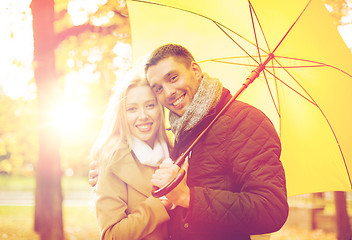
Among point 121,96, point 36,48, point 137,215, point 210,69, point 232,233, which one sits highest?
point 36,48

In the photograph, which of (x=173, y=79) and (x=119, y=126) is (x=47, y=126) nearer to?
(x=119, y=126)

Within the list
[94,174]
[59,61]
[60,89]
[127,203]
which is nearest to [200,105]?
[127,203]

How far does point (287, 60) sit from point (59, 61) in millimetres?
6491

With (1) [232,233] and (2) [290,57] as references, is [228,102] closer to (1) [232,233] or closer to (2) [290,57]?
(2) [290,57]

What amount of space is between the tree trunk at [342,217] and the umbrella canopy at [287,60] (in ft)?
20.2

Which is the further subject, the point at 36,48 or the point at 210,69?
the point at 36,48

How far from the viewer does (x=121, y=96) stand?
8.46 feet

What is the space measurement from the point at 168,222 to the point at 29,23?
502 cm

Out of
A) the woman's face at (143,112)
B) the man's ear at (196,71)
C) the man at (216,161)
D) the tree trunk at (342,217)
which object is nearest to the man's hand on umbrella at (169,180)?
the man at (216,161)

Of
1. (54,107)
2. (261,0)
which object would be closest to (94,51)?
(54,107)

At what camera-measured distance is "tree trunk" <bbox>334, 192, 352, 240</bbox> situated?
8.25 metres

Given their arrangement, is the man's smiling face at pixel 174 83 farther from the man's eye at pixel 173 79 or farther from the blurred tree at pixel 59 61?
the blurred tree at pixel 59 61

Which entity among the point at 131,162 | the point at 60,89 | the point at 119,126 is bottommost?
the point at 131,162

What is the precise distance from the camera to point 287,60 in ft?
8.14
